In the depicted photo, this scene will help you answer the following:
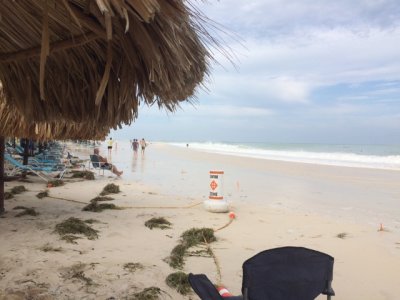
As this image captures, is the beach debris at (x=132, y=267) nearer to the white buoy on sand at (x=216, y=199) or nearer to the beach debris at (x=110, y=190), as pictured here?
the white buoy on sand at (x=216, y=199)

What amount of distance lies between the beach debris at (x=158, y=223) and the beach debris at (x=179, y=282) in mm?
2285

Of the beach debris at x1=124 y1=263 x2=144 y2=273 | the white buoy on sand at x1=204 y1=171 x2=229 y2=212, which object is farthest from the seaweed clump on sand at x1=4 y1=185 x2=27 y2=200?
the beach debris at x1=124 y1=263 x2=144 y2=273

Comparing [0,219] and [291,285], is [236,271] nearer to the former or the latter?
[291,285]

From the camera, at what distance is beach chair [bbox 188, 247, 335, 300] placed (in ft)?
7.07

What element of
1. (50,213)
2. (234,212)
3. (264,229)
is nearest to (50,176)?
(50,213)

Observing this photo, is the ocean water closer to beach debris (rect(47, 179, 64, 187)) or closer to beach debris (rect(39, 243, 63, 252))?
beach debris (rect(47, 179, 64, 187))

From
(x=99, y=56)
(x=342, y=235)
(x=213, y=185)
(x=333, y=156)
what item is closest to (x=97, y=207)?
(x=213, y=185)

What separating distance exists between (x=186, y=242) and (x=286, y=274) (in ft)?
10.3

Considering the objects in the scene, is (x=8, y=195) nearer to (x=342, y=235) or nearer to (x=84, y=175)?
(x=84, y=175)

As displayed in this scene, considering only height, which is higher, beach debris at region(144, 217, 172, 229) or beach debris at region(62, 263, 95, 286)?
beach debris at region(144, 217, 172, 229)

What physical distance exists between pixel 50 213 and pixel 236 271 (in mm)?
3940

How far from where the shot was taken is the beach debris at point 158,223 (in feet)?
20.4

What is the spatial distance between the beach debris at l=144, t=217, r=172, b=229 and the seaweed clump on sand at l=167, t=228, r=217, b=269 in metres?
0.59

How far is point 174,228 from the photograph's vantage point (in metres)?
6.26
